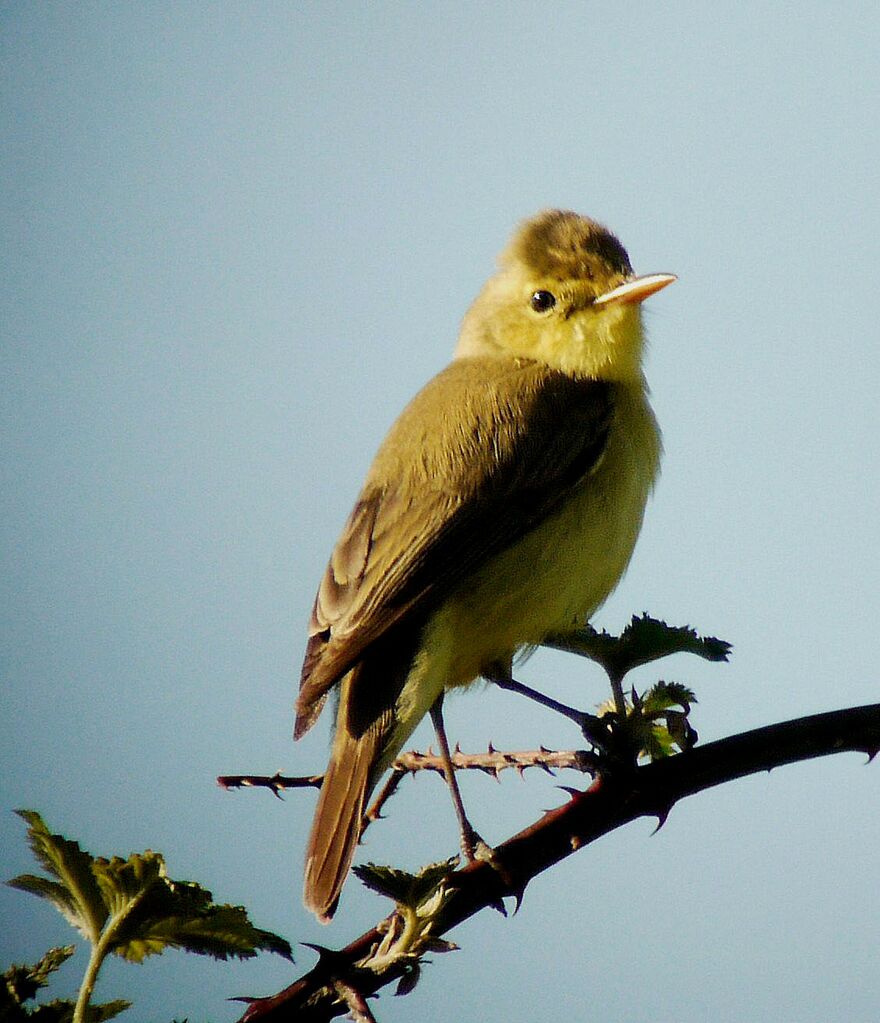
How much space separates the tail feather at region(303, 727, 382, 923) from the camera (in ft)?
8.09

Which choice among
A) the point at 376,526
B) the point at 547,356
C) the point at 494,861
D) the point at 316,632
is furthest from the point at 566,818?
the point at 547,356

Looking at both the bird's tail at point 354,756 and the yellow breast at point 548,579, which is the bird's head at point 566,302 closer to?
the yellow breast at point 548,579

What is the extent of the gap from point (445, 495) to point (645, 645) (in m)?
1.21

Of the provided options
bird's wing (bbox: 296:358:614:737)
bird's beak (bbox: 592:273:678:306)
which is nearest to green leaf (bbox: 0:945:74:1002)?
bird's wing (bbox: 296:358:614:737)

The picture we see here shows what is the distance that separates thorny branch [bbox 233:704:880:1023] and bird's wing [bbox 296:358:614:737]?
999 millimetres

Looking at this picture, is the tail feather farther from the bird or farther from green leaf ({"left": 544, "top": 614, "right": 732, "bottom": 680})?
green leaf ({"left": 544, "top": 614, "right": 732, "bottom": 680})

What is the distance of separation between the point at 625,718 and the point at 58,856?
3.27 ft

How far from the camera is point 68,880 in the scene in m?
1.45

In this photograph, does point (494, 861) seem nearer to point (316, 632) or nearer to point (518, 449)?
point (316, 632)

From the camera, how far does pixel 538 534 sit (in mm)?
3361

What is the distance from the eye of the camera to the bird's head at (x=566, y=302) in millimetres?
4031

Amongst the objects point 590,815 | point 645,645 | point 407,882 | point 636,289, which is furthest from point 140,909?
point 636,289

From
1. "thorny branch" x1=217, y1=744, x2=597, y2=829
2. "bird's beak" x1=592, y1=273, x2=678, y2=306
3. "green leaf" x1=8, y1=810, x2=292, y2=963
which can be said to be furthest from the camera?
"bird's beak" x1=592, y1=273, x2=678, y2=306

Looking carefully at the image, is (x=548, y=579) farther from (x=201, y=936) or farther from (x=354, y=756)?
(x=201, y=936)
